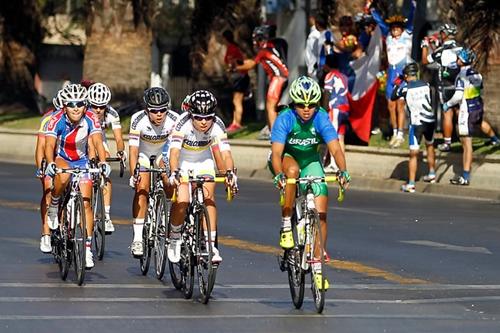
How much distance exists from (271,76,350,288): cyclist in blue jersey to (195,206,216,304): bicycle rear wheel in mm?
609

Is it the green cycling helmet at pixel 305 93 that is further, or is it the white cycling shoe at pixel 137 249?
the white cycling shoe at pixel 137 249

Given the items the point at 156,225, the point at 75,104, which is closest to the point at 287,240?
the point at 156,225

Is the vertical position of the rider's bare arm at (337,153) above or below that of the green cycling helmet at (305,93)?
below

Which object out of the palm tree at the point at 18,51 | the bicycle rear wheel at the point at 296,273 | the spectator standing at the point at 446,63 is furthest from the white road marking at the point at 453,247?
the palm tree at the point at 18,51

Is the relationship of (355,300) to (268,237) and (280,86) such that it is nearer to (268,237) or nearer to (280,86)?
(268,237)

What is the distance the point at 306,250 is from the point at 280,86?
16.1 m

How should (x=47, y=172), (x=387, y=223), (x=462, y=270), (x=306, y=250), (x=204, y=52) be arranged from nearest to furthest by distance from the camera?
1. (x=306, y=250)
2. (x=47, y=172)
3. (x=462, y=270)
4. (x=387, y=223)
5. (x=204, y=52)

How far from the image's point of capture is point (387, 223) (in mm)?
20625

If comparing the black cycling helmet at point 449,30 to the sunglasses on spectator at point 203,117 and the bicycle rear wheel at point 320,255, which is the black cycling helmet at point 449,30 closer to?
the sunglasses on spectator at point 203,117

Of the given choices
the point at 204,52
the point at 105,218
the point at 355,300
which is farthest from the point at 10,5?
the point at 355,300

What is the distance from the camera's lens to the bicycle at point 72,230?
47.5ft

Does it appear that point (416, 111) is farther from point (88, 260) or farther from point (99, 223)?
point (88, 260)

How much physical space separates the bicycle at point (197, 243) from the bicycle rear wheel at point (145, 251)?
122cm

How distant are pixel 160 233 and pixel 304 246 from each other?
230cm
